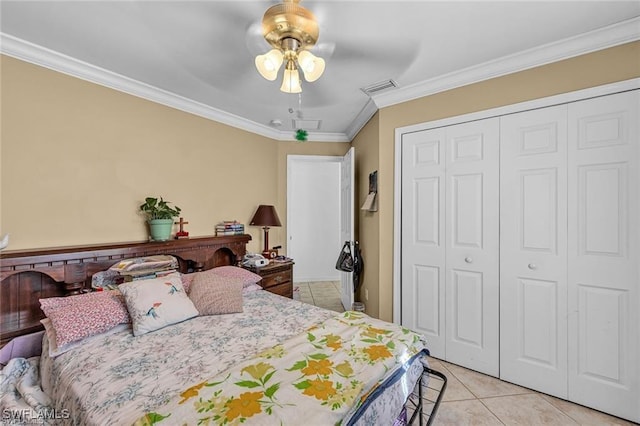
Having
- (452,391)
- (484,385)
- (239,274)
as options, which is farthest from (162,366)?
(484,385)

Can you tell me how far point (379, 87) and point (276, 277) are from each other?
2.21 m

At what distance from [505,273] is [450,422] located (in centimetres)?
114

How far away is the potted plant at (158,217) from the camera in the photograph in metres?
2.45

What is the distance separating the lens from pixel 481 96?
228cm

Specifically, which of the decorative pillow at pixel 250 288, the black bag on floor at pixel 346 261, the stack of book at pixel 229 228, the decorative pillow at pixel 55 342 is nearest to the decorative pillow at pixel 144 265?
the decorative pillow at pixel 55 342

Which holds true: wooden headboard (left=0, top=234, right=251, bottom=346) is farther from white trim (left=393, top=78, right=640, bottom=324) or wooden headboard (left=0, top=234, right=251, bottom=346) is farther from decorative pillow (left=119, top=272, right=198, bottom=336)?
white trim (left=393, top=78, right=640, bottom=324)

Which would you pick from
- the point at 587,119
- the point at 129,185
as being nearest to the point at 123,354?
the point at 129,185

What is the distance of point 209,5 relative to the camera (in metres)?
1.53

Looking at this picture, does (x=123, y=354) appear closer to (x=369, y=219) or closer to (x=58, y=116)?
(x=58, y=116)

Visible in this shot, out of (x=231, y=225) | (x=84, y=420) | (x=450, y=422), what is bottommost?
(x=450, y=422)

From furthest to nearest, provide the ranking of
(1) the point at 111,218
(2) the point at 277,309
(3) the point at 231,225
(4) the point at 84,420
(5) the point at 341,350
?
(3) the point at 231,225, (1) the point at 111,218, (2) the point at 277,309, (5) the point at 341,350, (4) the point at 84,420

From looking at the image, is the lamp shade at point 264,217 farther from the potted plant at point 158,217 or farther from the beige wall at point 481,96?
the beige wall at point 481,96

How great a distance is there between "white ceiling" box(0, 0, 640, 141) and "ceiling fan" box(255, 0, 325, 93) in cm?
11

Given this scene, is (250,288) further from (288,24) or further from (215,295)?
(288,24)
